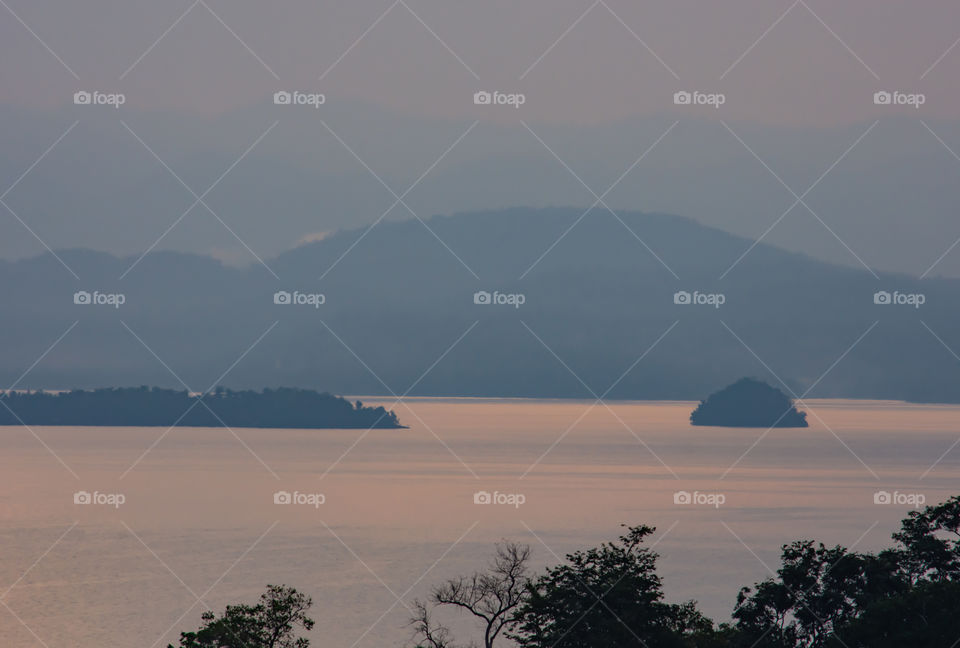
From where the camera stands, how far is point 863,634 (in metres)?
28.8

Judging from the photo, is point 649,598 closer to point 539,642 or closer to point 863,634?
point 539,642

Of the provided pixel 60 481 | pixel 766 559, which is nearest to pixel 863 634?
pixel 766 559

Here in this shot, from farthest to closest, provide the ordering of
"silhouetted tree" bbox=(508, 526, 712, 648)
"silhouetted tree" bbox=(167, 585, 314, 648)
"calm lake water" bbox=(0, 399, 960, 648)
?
"calm lake water" bbox=(0, 399, 960, 648)
"silhouetted tree" bbox=(167, 585, 314, 648)
"silhouetted tree" bbox=(508, 526, 712, 648)

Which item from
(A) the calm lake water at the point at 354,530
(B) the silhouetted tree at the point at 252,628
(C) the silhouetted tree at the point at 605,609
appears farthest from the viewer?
(A) the calm lake water at the point at 354,530

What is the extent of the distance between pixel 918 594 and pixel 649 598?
6595 millimetres

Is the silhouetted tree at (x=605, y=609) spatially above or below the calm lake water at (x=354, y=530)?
below

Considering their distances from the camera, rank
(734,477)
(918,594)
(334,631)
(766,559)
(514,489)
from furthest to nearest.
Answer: (734,477), (514,489), (766,559), (334,631), (918,594)

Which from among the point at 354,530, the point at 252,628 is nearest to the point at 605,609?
the point at 252,628

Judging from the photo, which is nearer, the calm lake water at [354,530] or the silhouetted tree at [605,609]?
the silhouetted tree at [605,609]

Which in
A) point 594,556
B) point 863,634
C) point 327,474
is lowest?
point 863,634

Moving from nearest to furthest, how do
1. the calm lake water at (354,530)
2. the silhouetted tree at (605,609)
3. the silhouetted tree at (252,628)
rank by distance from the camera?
the silhouetted tree at (605,609) < the silhouetted tree at (252,628) < the calm lake water at (354,530)

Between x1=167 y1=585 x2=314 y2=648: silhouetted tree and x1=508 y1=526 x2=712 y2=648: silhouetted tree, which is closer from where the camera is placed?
→ x1=508 y1=526 x2=712 y2=648: silhouetted tree

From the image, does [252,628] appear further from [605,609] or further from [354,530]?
[354,530]

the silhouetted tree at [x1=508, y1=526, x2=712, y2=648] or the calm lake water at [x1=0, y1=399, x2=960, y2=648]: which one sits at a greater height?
the calm lake water at [x1=0, y1=399, x2=960, y2=648]
